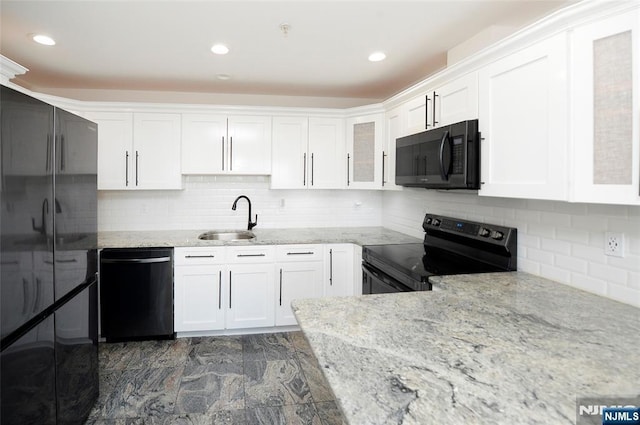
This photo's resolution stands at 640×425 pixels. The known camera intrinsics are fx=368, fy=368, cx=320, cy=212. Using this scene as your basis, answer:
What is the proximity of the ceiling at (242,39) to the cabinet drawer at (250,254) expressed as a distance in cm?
162

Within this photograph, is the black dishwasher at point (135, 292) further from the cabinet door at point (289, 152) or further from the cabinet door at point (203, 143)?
the cabinet door at point (289, 152)

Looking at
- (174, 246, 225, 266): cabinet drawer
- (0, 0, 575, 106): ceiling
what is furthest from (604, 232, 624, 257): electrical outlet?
(174, 246, 225, 266): cabinet drawer

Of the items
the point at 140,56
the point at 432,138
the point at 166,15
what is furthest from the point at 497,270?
the point at 140,56

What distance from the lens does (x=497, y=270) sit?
2.29 m

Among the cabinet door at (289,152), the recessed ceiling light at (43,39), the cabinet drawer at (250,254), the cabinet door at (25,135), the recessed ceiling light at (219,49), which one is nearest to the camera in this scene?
the cabinet door at (25,135)

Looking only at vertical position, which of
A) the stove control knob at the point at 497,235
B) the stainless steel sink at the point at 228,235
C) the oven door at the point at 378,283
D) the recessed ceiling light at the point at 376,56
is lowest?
the oven door at the point at 378,283

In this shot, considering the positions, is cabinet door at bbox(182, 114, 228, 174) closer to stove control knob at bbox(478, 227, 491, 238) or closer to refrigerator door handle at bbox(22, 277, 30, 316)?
refrigerator door handle at bbox(22, 277, 30, 316)

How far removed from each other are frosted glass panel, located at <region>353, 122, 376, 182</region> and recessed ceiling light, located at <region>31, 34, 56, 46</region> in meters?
2.65

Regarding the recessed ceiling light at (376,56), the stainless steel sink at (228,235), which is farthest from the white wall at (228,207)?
the recessed ceiling light at (376,56)

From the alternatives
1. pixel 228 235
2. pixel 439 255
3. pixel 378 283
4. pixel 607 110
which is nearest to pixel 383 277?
pixel 378 283

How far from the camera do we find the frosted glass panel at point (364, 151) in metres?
3.78

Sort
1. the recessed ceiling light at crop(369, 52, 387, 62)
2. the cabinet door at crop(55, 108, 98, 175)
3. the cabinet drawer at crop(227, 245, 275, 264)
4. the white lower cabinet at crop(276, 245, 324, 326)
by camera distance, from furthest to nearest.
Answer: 1. the white lower cabinet at crop(276, 245, 324, 326)
2. the cabinet drawer at crop(227, 245, 275, 264)
3. the recessed ceiling light at crop(369, 52, 387, 62)
4. the cabinet door at crop(55, 108, 98, 175)

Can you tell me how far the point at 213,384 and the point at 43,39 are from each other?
2.72m

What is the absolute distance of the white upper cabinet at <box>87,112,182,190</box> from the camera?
11.7 feet
